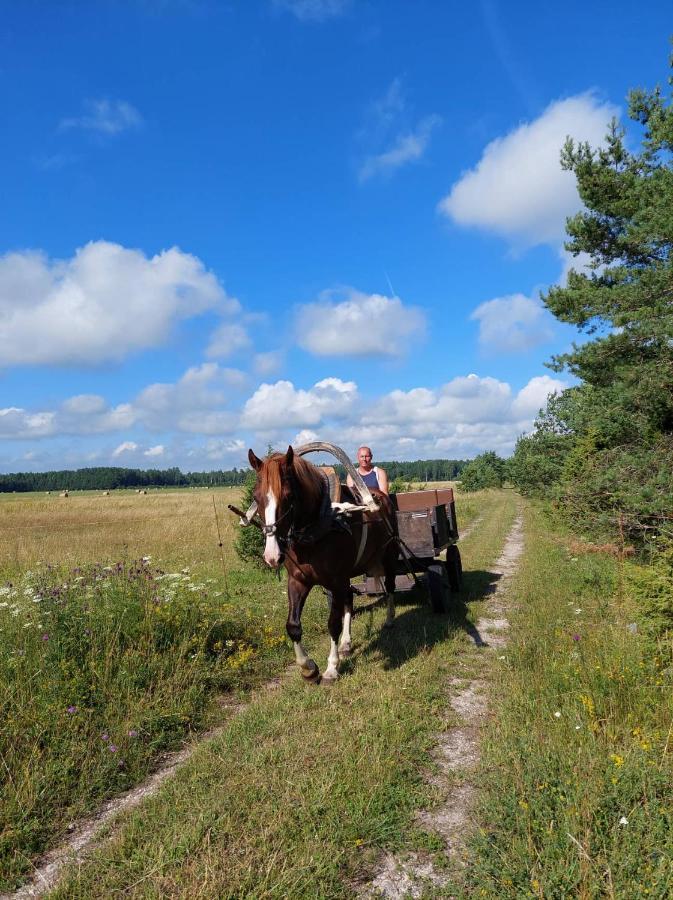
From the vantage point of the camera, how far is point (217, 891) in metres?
2.42

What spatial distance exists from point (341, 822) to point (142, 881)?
113 cm

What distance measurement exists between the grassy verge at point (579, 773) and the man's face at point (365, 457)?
3283mm

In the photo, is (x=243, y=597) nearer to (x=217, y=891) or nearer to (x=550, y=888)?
(x=217, y=891)

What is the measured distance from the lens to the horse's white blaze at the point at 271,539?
4.02 meters

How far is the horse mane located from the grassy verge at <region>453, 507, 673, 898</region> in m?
2.56

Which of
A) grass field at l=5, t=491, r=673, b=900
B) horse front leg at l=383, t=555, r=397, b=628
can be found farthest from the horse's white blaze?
horse front leg at l=383, t=555, r=397, b=628

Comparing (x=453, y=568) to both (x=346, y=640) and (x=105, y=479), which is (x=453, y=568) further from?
(x=105, y=479)

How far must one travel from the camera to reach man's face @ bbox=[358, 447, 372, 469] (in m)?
7.61

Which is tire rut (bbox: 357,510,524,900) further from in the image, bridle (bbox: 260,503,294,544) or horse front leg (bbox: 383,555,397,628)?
bridle (bbox: 260,503,294,544)

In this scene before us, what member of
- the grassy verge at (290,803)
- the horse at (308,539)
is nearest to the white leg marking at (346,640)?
the horse at (308,539)

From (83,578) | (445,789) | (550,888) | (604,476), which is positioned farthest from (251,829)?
(604,476)

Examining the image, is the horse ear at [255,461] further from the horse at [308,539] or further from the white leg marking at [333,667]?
the white leg marking at [333,667]

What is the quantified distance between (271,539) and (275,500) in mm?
336

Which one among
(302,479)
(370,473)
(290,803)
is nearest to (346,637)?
(370,473)
